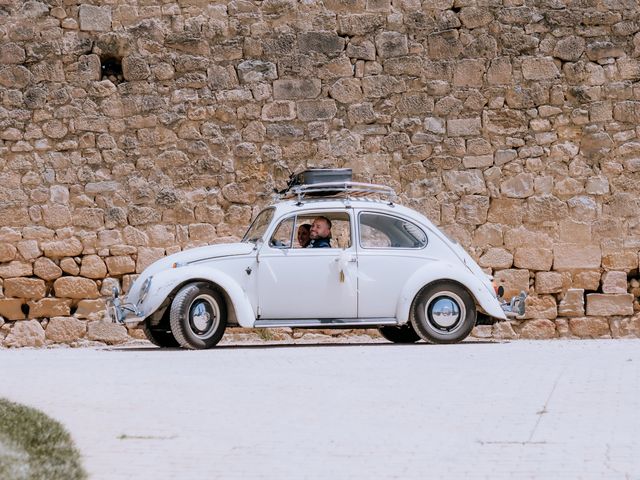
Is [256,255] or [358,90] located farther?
[358,90]

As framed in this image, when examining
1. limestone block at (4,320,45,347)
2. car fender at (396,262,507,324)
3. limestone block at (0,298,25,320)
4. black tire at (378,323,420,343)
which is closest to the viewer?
car fender at (396,262,507,324)

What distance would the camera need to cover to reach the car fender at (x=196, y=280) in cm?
1069

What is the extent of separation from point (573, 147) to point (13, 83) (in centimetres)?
593

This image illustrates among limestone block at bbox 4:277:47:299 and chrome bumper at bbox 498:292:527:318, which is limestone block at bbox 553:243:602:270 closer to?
chrome bumper at bbox 498:292:527:318

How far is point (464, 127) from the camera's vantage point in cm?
1345

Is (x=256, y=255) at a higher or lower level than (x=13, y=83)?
lower

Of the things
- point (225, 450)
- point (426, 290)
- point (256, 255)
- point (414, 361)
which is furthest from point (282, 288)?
point (225, 450)

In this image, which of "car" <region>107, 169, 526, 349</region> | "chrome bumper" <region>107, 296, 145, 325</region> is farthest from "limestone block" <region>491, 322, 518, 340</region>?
"chrome bumper" <region>107, 296, 145, 325</region>

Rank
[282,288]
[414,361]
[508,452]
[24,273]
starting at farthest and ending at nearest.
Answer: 1. [24,273]
2. [282,288]
3. [414,361]
4. [508,452]

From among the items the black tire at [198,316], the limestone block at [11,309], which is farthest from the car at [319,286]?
the limestone block at [11,309]

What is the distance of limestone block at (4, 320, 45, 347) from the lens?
519 inches

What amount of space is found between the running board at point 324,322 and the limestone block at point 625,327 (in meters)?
3.27

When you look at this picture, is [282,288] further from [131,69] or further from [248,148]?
[131,69]

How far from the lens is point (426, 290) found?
11.1m
